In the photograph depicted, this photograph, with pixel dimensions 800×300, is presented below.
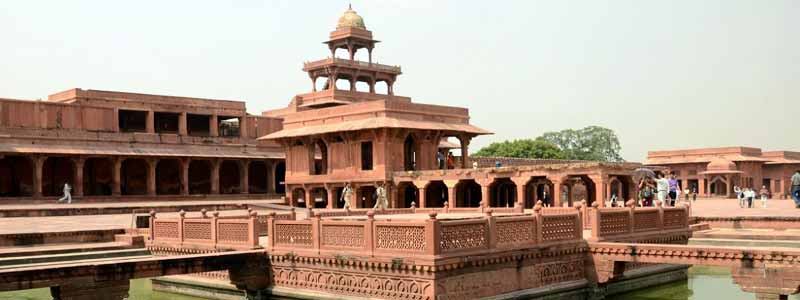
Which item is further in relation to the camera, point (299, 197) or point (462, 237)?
point (299, 197)

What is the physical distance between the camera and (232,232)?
56.1ft

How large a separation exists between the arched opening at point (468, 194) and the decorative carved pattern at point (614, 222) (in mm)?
14765

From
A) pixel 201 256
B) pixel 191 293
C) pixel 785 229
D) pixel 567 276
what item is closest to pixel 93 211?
pixel 191 293

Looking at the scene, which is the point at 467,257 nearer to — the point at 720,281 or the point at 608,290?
the point at 608,290

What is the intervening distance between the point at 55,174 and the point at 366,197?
1350 cm

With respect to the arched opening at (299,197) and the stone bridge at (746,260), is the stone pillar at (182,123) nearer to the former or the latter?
the arched opening at (299,197)

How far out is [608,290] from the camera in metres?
17.1

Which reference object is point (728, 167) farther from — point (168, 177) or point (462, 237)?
point (462, 237)

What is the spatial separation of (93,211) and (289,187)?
29.6 ft

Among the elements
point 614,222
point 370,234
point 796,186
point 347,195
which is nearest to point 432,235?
point 370,234

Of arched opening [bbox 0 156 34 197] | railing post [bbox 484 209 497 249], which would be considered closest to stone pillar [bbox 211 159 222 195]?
arched opening [bbox 0 156 34 197]

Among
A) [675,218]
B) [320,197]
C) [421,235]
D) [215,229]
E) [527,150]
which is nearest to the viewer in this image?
[421,235]

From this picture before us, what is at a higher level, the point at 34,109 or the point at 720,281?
the point at 34,109

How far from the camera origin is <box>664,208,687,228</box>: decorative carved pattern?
62.2 ft
